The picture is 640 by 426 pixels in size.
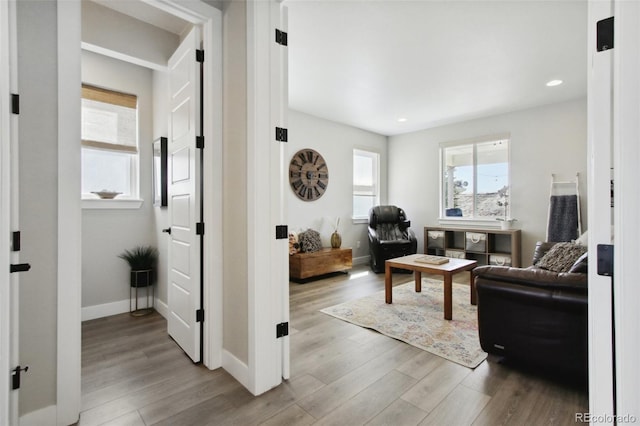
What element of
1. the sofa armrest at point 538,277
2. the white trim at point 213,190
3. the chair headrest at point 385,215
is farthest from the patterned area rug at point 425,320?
the chair headrest at point 385,215

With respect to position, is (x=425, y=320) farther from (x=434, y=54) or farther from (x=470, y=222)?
(x=470, y=222)

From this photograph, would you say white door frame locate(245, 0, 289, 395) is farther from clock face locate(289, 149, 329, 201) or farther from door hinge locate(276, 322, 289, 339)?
clock face locate(289, 149, 329, 201)

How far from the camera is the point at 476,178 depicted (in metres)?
5.59

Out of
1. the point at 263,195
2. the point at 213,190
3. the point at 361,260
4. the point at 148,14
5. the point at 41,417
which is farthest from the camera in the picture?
the point at 361,260

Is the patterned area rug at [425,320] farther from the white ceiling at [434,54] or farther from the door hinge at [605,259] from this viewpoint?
the white ceiling at [434,54]

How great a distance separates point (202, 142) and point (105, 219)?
1752 mm

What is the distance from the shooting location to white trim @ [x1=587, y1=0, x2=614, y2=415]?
814 millimetres

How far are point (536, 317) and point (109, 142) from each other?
4095 mm

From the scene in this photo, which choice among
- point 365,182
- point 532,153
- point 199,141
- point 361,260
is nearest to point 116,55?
point 199,141

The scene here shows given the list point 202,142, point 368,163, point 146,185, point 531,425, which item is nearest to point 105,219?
point 146,185

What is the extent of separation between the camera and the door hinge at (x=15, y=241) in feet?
4.52

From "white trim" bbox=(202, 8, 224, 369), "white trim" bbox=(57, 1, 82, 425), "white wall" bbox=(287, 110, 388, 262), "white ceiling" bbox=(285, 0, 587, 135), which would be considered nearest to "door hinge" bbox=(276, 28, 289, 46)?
"white trim" bbox=(202, 8, 224, 369)

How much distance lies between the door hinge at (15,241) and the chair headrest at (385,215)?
4.88 metres

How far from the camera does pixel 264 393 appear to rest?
1828mm
